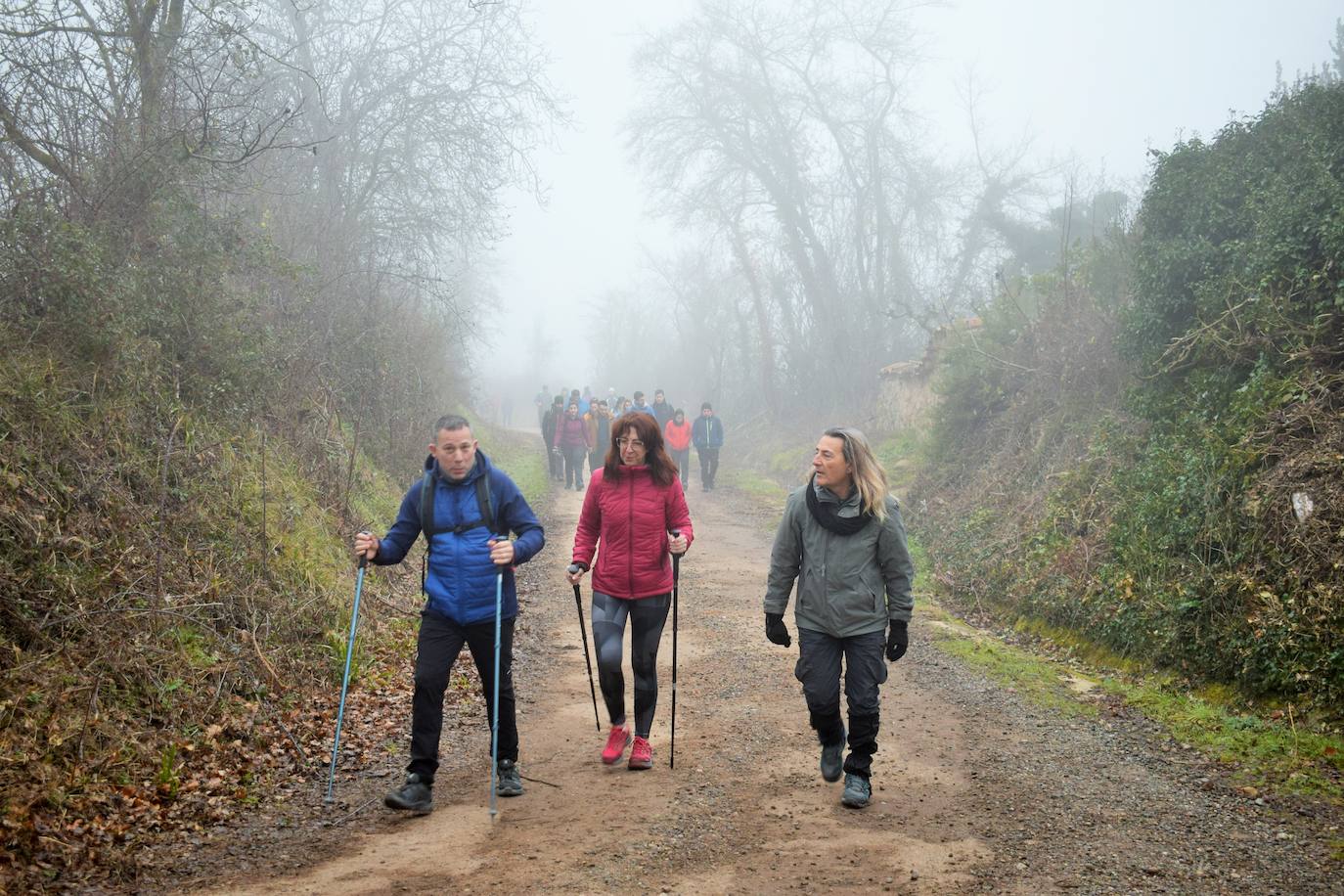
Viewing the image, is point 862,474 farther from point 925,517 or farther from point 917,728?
point 925,517

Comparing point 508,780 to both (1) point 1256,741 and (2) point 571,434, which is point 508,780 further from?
(2) point 571,434

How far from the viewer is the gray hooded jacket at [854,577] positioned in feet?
17.1

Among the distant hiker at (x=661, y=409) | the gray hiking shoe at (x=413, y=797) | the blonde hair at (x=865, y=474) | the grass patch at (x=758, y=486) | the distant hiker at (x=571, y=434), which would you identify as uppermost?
the distant hiker at (x=661, y=409)

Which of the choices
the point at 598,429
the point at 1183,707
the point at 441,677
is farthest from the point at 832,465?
the point at 598,429

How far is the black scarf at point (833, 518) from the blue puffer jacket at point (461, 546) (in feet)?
4.85

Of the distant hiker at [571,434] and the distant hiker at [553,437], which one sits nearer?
the distant hiker at [571,434]

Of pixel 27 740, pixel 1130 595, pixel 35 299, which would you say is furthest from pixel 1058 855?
pixel 35 299

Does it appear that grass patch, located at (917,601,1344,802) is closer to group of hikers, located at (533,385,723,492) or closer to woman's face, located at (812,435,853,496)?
woman's face, located at (812,435,853,496)

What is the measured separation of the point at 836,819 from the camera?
4996mm

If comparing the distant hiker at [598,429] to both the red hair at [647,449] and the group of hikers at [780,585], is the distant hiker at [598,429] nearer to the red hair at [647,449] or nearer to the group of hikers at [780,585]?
the red hair at [647,449]

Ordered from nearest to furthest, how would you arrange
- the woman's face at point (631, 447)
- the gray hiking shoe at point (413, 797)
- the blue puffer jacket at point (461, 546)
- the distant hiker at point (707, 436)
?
the gray hiking shoe at point (413, 797) < the blue puffer jacket at point (461, 546) < the woman's face at point (631, 447) < the distant hiker at point (707, 436)

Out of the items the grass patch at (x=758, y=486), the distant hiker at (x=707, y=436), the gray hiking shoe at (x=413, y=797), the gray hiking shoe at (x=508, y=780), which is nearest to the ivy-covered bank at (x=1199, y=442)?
the gray hiking shoe at (x=508, y=780)

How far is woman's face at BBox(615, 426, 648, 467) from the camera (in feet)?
19.2

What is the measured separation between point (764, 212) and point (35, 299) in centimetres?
2664
